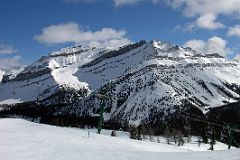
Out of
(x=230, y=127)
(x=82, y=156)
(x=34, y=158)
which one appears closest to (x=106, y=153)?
(x=82, y=156)

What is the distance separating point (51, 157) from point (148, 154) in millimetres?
6602

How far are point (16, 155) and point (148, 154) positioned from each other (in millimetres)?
9214

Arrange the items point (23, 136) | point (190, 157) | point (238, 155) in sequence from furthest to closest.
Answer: point (23, 136) → point (190, 157) → point (238, 155)

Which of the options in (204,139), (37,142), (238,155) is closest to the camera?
(238,155)

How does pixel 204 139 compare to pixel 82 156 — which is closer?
pixel 82 156

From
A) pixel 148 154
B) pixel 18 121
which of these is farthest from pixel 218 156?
pixel 18 121

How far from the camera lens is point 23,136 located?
42875 mm

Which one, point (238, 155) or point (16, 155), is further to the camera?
point (16, 155)

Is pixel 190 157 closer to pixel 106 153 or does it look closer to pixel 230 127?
pixel 106 153

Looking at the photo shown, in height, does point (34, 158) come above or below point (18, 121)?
below

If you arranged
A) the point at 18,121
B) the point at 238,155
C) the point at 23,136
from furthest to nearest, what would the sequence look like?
the point at 18,121 → the point at 23,136 → the point at 238,155

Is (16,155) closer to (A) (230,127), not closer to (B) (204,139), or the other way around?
(A) (230,127)

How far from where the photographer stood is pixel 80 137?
147 feet

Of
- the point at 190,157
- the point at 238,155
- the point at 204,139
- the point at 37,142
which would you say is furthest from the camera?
the point at 204,139
